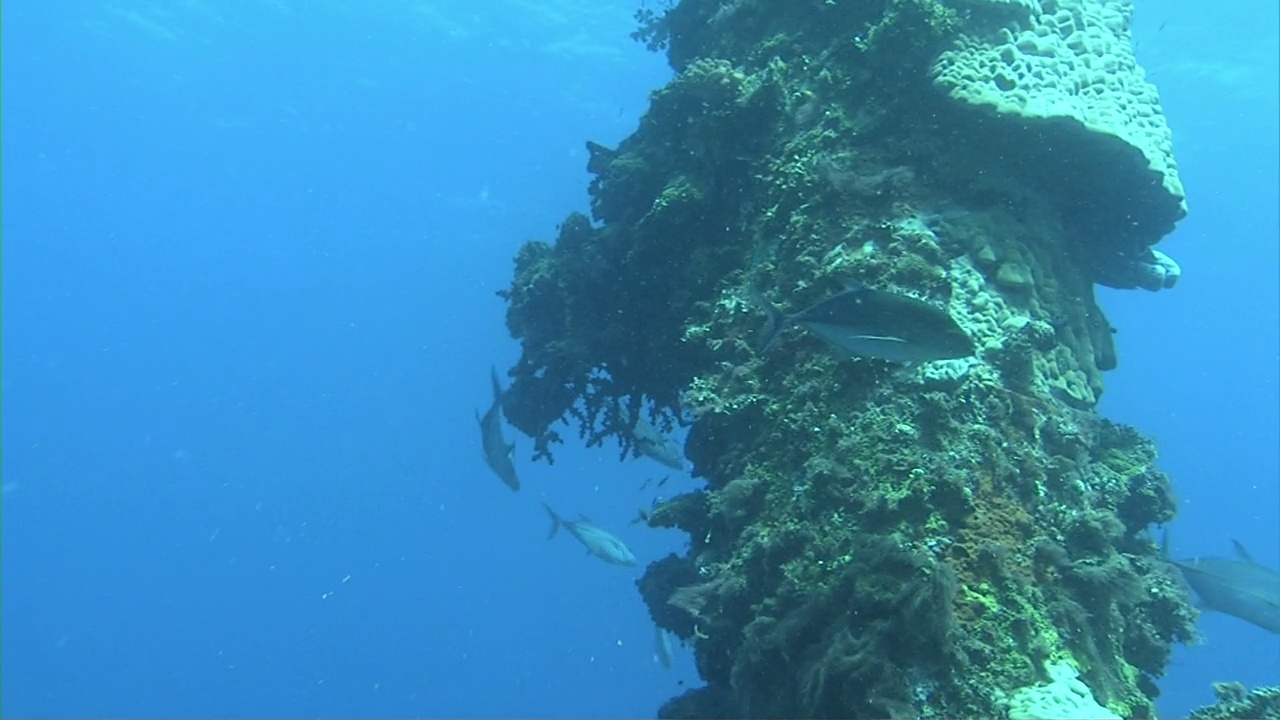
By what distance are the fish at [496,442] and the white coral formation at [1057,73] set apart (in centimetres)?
587

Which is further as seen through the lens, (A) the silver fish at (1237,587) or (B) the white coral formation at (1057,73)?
(A) the silver fish at (1237,587)

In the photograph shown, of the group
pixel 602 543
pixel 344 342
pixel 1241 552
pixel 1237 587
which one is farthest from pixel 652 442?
pixel 344 342

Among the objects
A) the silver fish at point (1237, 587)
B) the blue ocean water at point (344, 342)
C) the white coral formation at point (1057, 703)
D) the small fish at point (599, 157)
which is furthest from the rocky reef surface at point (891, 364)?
the blue ocean water at point (344, 342)

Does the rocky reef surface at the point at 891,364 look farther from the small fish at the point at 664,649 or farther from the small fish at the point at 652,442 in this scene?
the small fish at the point at 664,649

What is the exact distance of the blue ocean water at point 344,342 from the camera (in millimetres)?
38031

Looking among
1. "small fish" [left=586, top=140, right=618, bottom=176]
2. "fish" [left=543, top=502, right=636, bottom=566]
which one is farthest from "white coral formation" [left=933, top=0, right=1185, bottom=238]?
"fish" [left=543, top=502, right=636, bottom=566]

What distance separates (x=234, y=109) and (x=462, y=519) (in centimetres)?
5502

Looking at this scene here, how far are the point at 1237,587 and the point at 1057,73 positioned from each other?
4567 millimetres

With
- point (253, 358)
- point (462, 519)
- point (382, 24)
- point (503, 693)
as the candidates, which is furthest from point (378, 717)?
point (382, 24)

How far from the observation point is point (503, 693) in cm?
6400

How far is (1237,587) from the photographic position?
22.9ft

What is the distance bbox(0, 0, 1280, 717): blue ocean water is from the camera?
38031mm

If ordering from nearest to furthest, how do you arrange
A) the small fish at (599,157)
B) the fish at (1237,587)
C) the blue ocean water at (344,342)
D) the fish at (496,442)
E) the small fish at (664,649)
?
1. the fish at (1237,587)
2. the small fish at (599,157)
3. the fish at (496,442)
4. the small fish at (664,649)
5. the blue ocean water at (344,342)

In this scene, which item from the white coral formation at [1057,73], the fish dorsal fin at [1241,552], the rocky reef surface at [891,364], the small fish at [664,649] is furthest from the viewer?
the small fish at [664,649]
